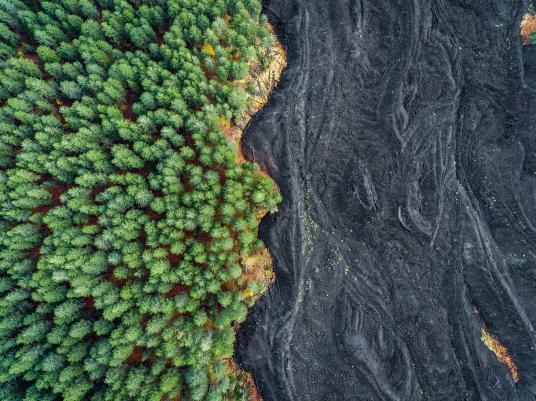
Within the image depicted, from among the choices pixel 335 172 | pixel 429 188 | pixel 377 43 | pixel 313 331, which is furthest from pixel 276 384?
pixel 377 43

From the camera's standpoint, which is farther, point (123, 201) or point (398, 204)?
point (398, 204)

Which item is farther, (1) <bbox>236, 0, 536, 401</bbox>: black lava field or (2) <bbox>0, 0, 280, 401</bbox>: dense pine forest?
(1) <bbox>236, 0, 536, 401</bbox>: black lava field

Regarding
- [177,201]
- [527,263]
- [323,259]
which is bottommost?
[527,263]

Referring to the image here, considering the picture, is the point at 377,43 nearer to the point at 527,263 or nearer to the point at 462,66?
the point at 462,66

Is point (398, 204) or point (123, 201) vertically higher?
point (123, 201)
